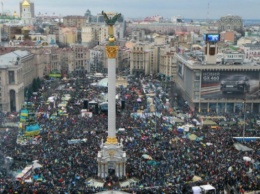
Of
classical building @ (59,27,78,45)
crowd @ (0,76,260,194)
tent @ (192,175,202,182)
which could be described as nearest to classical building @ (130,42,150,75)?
classical building @ (59,27,78,45)

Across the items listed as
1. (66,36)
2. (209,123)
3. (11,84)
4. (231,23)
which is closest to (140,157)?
(209,123)

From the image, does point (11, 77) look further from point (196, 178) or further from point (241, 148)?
point (196, 178)

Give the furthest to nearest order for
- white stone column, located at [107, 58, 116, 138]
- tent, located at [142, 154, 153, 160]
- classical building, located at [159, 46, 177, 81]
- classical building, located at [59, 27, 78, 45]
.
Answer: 1. classical building, located at [59, 27, 78, 45]
2. classical building, located at [159, 46, 177, 81]
3. tent, located at [142, 154, 153, 160]
4. white stone column, located at [107, 58, 116, 138]

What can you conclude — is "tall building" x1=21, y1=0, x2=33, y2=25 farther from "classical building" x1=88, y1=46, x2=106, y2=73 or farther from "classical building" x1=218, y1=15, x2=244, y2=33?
"classical building" x1=218, y1=15, x2=244, y2=33

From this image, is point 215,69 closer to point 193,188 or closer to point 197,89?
point 197,89

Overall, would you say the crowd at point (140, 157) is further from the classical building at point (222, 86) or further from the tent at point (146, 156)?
the classical building at point (222, 86)

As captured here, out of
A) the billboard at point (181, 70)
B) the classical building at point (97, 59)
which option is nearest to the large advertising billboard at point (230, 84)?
the billboard at point (181, 70)

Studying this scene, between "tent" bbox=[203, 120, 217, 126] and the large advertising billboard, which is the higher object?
the large advertising billboard

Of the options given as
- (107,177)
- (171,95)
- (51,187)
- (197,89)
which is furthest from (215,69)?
(51,187)
